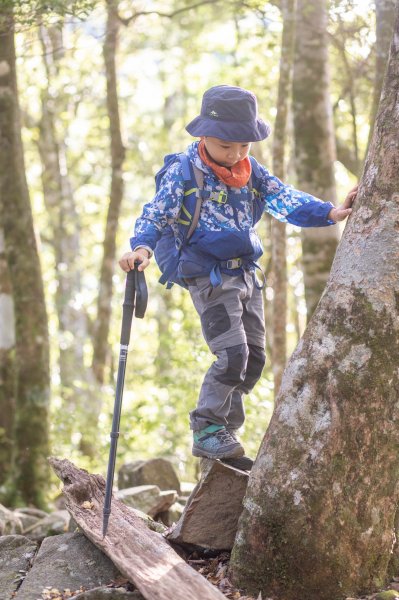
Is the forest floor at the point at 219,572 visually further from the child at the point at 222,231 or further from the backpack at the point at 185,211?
the backpack at the point at 185,211

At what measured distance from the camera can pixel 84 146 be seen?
26625 millimetres

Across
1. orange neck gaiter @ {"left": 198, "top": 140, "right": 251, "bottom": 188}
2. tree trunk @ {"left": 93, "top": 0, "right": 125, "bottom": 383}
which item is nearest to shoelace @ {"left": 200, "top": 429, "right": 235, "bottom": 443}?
orange neck gaiter @ {"left": 198, "top": 140, "right": 251, "bottom": 188}

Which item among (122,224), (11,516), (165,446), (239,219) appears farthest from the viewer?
(122,224)

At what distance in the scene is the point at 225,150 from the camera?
495cm

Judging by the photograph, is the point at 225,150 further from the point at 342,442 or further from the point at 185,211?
the point at 342,442

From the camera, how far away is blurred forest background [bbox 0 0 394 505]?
892cm

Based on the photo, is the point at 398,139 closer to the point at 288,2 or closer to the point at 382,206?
the point at 382,206

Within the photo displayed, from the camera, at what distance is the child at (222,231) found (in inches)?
193

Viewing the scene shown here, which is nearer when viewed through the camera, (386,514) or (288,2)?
(386,514)

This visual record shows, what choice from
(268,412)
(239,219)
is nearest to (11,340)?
(268,412)

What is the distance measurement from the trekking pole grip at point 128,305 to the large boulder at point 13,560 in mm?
1632

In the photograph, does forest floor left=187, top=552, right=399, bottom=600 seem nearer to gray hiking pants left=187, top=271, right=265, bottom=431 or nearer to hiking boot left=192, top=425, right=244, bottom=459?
hiking boot left=192, top=425, right=244, bottom=459

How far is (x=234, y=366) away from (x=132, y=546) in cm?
125

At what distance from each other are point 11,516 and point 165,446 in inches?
335
